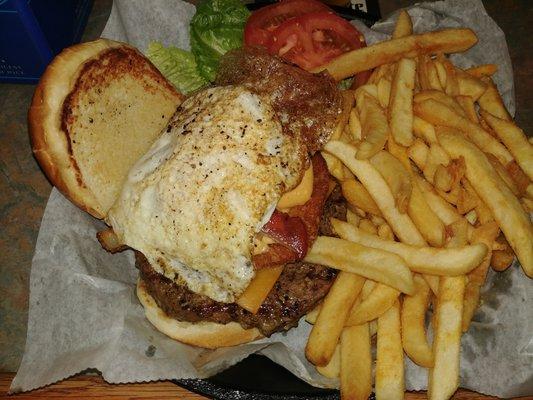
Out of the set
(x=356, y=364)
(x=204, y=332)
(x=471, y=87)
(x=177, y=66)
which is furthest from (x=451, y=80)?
(x=204, y=332)

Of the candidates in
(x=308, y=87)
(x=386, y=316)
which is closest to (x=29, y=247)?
(x=308, y=87)

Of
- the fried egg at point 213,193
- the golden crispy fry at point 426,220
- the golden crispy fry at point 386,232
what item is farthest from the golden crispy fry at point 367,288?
the fried egg at point 213,193

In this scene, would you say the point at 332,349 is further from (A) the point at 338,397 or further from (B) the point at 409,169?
(B) the point at 409,169

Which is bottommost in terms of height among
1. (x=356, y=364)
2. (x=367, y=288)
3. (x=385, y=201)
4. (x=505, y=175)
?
(x=356, y=364)

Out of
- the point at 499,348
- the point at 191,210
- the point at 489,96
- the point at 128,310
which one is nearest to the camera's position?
the point at 191,210

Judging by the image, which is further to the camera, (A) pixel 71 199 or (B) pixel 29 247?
(B) pixel 29 247

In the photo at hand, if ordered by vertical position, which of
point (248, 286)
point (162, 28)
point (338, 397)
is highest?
point (162, 28)

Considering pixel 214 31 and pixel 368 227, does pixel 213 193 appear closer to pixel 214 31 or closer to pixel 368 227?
pixel 368 227

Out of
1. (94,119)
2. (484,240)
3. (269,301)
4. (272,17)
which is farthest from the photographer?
(272,17)
